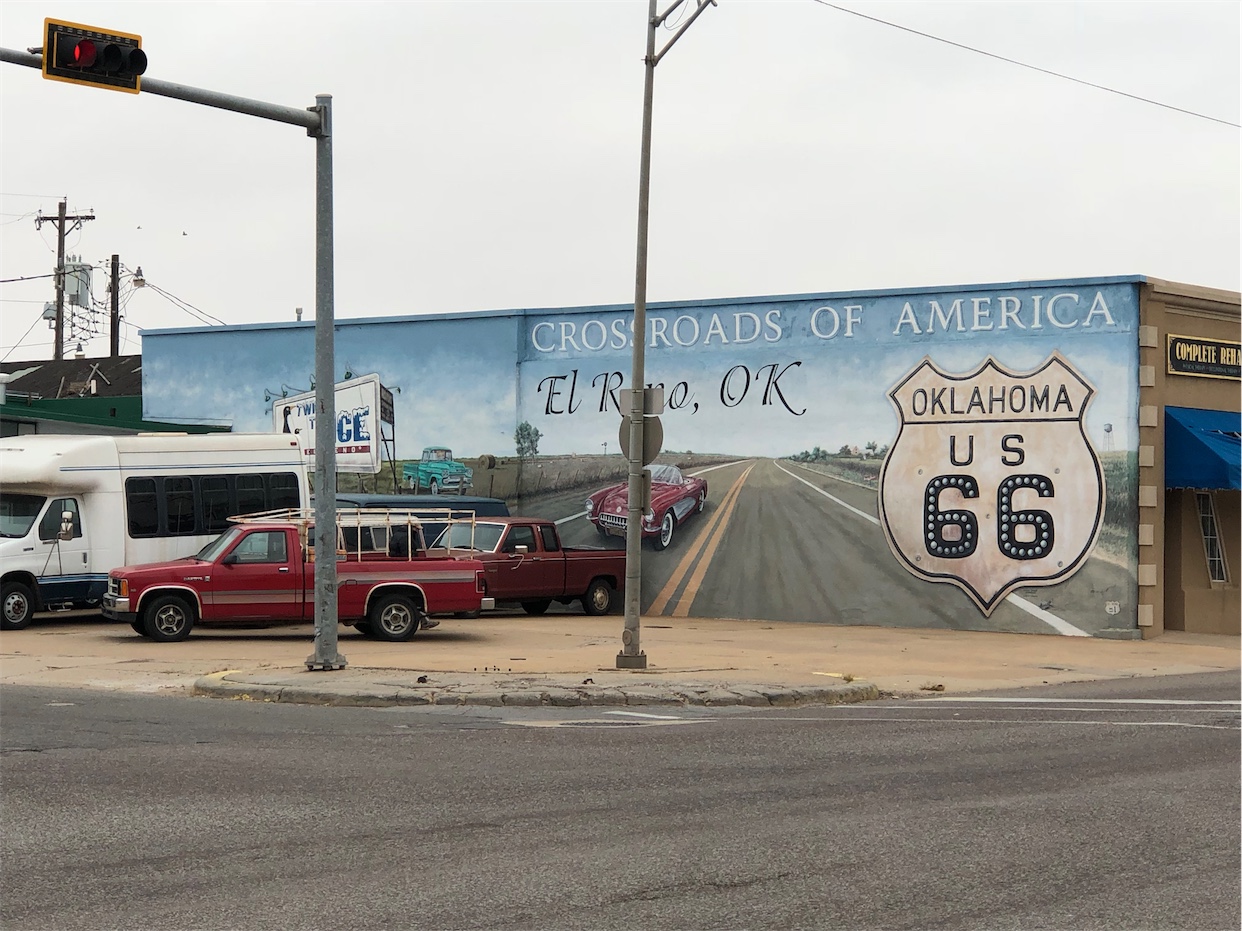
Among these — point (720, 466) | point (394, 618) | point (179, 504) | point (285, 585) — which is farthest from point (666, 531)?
point (285, 585)

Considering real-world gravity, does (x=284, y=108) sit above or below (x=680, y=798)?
above

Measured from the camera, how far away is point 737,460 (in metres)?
28.3

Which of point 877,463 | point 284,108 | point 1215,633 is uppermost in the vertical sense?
point 284,108

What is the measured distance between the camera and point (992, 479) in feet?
84.6

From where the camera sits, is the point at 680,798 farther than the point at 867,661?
No

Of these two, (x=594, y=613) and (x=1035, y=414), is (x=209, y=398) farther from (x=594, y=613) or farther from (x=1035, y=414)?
(x=1035, y=414)

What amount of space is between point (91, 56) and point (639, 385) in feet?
24.4

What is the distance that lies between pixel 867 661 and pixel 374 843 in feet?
42.5

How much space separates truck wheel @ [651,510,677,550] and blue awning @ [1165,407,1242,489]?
929 cm

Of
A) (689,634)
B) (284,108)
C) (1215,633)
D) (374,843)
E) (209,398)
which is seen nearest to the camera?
(374,843)

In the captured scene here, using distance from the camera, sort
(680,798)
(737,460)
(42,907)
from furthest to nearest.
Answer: (737,460), (680,798), (42,907)

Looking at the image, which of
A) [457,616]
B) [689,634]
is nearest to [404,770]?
[689,634]

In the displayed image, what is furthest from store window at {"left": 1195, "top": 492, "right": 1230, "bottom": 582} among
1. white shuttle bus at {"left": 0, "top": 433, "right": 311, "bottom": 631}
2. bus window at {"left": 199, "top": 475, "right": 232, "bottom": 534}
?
bus window at {"left": 199, "top": 475, "right": 232, "bottom": 534}

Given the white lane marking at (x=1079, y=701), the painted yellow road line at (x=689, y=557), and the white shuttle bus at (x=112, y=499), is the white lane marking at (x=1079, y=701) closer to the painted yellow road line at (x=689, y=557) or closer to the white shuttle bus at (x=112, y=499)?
the painted yellow road line at (x=689, y=557)
